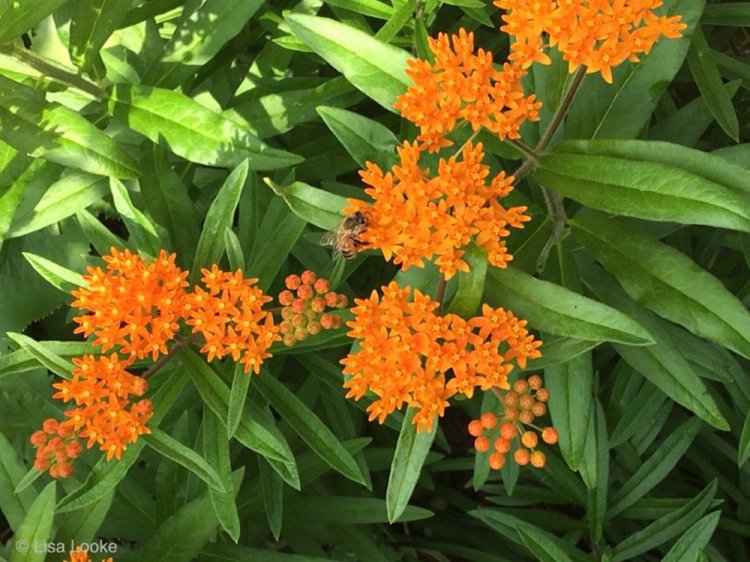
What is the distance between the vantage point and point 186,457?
2.29 metres

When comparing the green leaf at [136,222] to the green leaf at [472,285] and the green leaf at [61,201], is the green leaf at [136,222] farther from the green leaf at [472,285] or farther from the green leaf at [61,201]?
the green leaf at [472,285]

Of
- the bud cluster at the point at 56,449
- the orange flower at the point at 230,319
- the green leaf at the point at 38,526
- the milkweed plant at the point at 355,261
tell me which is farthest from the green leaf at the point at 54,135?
the green leaf at the point at 38,526

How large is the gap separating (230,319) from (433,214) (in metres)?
0.71

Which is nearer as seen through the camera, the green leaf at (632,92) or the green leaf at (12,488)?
the green leaf at (632,92)

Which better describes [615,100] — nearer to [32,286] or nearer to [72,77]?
[72,77]

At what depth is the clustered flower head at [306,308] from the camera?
7.38ft

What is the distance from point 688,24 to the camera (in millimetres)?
2320

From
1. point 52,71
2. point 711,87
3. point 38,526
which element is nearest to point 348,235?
point 52,71

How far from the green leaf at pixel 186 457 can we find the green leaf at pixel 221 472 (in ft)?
0.17

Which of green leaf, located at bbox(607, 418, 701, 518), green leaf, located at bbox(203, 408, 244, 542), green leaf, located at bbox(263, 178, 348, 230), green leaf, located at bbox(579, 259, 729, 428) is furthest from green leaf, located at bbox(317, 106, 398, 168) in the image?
green leaf, located at bbox(607, 418, 701, 518)

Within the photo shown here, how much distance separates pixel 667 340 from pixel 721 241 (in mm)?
1033

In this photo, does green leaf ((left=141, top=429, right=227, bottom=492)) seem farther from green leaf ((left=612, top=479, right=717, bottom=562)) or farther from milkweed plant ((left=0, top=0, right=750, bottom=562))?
green leaf ((left=612, top=479, right=717, bottom=562))

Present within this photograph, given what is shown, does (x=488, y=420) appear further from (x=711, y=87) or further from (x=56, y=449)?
(x=711, y=87)

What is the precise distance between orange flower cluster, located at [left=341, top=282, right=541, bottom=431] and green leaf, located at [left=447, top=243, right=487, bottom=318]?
34 mm
